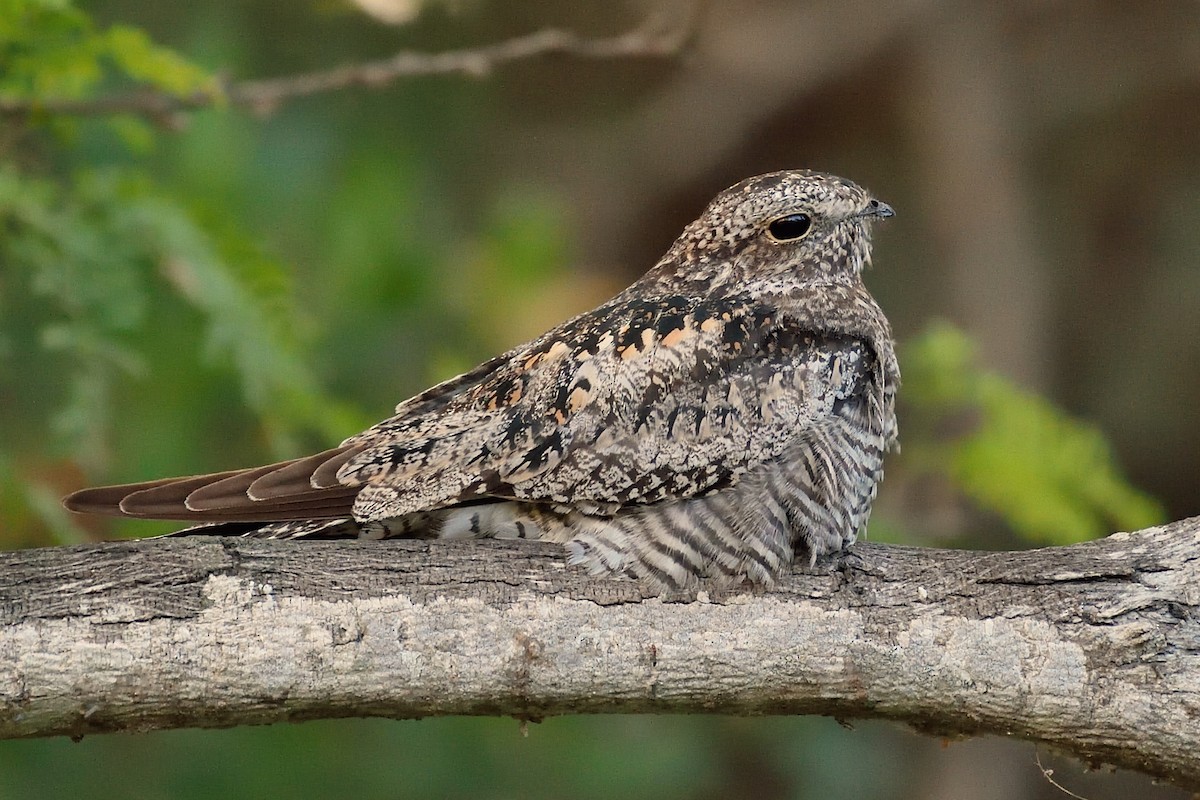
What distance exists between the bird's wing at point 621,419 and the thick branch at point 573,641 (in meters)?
0.15

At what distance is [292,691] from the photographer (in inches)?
86.6

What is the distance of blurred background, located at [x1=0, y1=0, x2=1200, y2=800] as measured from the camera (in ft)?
10.8

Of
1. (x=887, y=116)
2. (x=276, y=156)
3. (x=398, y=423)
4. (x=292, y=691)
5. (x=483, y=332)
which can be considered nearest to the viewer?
(x=292, y=691)

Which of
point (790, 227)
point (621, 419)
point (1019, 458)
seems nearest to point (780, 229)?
point (790, 227)

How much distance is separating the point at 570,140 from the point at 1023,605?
4.74 meters

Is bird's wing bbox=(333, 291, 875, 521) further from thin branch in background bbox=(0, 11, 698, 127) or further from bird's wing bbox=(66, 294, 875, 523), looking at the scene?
thin branch in background bbox=(0, 11, 698, 127)

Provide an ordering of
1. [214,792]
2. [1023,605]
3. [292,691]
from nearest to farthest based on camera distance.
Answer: [292,691] < [1023,605] < [214,792]

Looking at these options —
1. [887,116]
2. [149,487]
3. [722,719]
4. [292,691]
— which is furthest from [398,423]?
[887,116]

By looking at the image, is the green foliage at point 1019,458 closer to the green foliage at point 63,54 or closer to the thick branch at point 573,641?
the thick branch at point 573,641

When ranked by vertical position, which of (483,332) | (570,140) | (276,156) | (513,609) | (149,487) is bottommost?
(513,609)

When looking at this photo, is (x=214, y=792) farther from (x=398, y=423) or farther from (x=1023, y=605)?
(x=1023, y=605)

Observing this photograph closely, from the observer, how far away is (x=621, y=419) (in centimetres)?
254

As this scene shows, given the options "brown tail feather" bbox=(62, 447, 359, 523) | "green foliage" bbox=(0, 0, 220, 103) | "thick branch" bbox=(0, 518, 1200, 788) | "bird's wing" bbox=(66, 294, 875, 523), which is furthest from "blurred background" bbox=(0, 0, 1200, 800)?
"bird's wing" bbox=(66, 294, 875, 523)

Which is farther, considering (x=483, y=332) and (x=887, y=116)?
(x=887, y=116)
